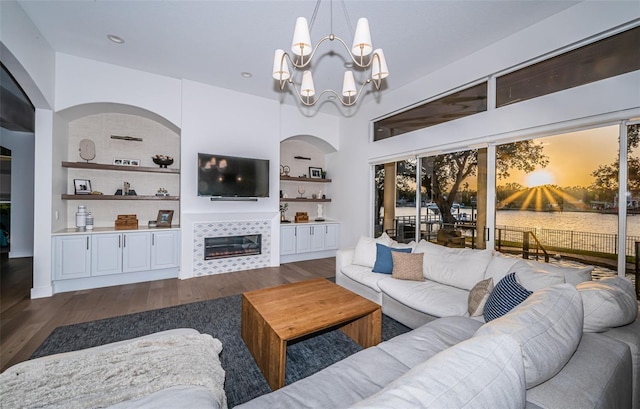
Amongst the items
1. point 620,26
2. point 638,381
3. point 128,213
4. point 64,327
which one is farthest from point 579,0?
point 128,213

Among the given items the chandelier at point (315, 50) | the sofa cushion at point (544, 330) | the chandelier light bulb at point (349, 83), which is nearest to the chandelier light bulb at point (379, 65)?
the chandelier at point (315, 50)

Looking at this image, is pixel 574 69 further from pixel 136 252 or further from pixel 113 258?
pixel 113 258

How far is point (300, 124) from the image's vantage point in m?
5.61

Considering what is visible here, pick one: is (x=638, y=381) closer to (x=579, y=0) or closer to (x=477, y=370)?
(x=477, y=370)

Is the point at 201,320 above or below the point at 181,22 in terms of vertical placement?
below

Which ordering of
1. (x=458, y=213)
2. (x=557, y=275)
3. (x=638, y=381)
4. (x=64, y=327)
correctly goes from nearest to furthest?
(x=638, y=381) < (x=557, y=275) < (x=64, y=327) < (x=458, y=213)

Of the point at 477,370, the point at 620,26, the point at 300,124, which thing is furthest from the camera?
the point at 300,124

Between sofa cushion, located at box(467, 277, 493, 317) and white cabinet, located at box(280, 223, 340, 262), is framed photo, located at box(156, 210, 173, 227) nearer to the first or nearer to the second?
white cabinet, located at box(280, 223, 340, 262)

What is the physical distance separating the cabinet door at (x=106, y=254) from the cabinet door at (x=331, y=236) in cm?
380

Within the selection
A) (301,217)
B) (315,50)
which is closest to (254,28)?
(315,50)

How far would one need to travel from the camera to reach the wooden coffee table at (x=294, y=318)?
70.5 inches

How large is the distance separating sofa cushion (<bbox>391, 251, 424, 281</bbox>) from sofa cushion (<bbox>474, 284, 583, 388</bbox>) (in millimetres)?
1698

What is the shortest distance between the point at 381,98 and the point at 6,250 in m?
8.95

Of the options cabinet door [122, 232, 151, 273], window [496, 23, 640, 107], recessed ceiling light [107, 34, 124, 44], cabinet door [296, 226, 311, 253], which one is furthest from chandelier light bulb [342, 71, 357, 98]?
cabinet door [122, 232, 151, 273]
